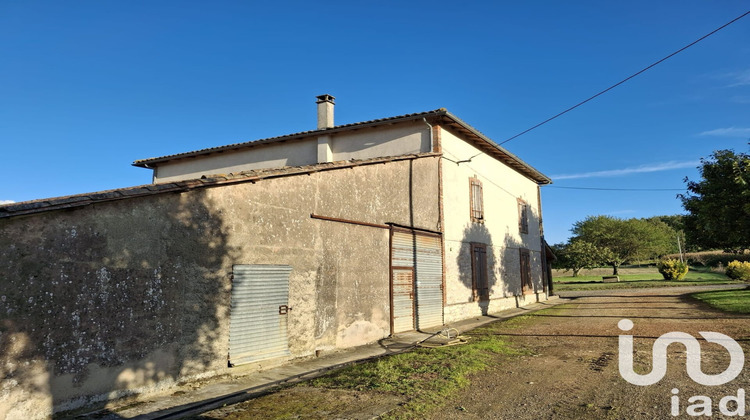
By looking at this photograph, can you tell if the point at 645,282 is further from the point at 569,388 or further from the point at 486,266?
the point at 569,388

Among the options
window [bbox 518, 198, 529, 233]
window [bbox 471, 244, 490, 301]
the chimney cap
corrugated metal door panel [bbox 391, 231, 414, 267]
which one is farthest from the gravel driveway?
the chimney cap

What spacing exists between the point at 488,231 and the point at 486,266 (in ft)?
4.68

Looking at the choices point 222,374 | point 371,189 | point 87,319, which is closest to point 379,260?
point 371,189

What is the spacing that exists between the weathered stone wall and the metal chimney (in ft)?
21.6

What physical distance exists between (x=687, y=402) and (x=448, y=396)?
8.96 feet

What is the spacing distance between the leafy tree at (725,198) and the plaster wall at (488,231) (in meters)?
6.85

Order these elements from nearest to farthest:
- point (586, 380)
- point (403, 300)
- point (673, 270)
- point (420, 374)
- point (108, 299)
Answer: point (108, 299) → point (586, 380) → point (420, 374) → point (403, 300) → point (673, 270)

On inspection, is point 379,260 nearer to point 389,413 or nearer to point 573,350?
point 573,350

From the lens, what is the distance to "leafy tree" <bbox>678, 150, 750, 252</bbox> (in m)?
13.0

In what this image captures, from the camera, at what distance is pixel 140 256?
18.0 feet

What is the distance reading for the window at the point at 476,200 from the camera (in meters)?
15.1

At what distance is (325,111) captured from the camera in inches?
608

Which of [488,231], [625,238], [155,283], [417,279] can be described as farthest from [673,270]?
[155,283]

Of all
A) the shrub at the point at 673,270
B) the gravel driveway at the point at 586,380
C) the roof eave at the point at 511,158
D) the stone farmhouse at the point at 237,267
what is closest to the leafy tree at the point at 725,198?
the gravel driveway at the point at 586,380
